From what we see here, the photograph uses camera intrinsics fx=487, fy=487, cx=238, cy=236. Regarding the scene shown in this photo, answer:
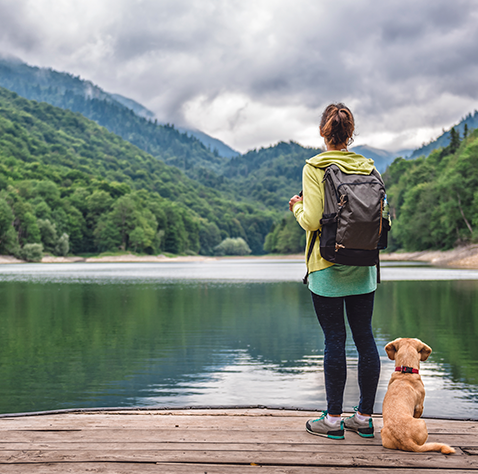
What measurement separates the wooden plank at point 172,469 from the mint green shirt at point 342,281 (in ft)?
3.87

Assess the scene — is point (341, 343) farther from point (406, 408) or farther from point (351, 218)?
point (351, 218)

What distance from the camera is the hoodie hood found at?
141 inches

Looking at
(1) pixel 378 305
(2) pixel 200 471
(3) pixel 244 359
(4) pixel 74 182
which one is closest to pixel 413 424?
(2) pixel 200 471

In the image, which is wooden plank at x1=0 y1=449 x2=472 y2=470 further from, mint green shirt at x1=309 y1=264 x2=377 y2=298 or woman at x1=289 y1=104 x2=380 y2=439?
mint green shirt at x1=309 y1=264 x2=377 y2=298

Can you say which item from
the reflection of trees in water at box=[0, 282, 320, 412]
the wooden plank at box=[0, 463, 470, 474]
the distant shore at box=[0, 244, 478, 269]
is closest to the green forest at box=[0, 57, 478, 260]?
the distant shore at box=[0, 244, 478, 269]

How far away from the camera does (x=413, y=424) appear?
329 cm

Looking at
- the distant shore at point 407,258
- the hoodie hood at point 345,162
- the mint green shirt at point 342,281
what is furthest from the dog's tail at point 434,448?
the distant shore at point 407,258

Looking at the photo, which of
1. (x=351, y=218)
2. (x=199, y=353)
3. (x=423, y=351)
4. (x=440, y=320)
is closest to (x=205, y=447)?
(x=423, y=351)

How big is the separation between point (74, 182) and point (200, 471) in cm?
14484

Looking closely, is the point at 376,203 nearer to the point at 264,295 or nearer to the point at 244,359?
the point at 244,359

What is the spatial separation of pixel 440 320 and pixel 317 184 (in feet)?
50.4

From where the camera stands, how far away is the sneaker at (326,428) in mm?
3568

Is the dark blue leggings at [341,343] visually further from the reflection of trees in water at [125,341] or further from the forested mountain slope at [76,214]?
the forested mountain slope at [76,214]

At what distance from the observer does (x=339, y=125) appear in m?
3.78
